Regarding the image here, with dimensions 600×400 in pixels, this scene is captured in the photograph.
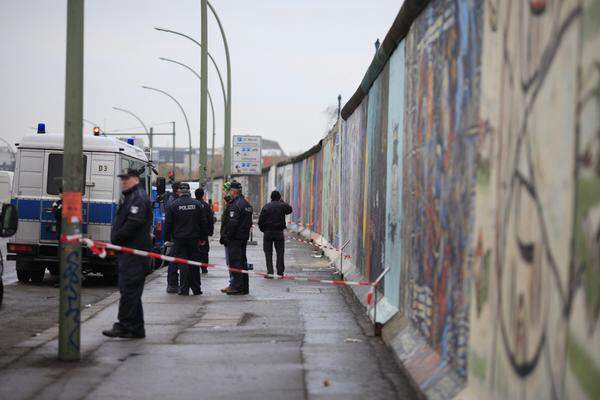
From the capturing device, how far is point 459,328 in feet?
22.2

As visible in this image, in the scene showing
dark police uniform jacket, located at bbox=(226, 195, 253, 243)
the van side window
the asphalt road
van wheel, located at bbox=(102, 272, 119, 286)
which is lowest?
the asphalt road

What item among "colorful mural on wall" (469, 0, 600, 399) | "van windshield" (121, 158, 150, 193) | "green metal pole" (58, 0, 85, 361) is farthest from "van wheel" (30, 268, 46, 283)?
"colorful mural on wall" (469, 0, 600, 399)

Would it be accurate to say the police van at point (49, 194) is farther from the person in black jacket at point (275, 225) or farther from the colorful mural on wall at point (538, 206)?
the colorful mural on wall at point (538, 206)

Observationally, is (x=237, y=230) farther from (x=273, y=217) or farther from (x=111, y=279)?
(x=111, y=279)

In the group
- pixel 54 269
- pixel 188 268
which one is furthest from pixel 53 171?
pixel 188 268

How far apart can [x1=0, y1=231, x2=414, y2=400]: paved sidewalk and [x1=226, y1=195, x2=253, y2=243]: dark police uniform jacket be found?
1897 mm

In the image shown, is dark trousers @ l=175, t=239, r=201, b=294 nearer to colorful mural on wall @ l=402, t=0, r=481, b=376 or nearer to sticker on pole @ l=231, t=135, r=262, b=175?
colorful mural on wall @ l=402, t=0, r=481, b=376

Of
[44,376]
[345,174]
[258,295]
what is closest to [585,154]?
[44,376]

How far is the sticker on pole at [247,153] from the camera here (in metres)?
39.8

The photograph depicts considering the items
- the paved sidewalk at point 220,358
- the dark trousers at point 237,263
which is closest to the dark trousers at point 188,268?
the dark trousers at point 237,263

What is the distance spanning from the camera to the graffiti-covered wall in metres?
4.09

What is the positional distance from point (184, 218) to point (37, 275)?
11.9 feet

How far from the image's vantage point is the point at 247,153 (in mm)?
40156

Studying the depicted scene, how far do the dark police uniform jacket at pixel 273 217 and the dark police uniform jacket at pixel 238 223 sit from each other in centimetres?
248
